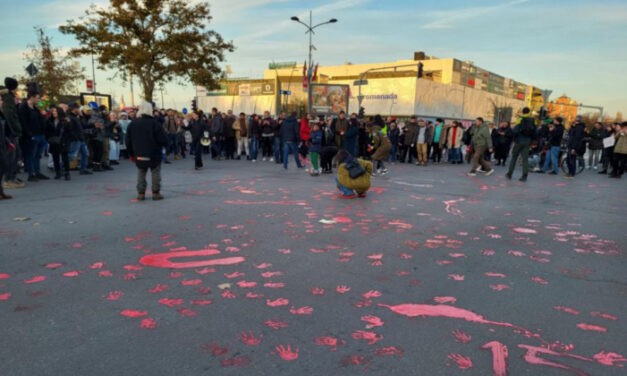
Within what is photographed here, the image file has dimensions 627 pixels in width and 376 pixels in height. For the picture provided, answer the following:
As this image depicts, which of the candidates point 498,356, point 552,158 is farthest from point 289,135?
point 498,356

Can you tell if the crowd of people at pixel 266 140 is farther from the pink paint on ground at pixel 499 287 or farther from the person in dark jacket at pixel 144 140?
the pink paint on ground at pixel 499 287

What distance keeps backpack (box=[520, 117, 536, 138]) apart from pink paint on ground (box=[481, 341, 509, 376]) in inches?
402

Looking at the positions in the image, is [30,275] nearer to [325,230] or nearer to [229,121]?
[325,230]

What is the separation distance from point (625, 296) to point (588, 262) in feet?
3.34

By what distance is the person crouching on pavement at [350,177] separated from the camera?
28.3ft

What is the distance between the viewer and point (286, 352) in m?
2.75

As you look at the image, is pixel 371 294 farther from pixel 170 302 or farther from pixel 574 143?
pixel 574 143

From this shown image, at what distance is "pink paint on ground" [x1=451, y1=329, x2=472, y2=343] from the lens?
294 cm

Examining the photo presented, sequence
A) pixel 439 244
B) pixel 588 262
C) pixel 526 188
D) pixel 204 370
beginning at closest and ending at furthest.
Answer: pixel 204 370 → pixel 588 262 → pixel 439 244 → pixel 526 188

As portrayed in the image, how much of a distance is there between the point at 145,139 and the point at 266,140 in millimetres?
10038

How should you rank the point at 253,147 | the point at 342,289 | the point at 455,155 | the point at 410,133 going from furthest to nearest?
1. the point at 455,155
2. the point at 410,133
3. the point at 253,147
4. the point at 342,289

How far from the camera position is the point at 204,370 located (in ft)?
8.36

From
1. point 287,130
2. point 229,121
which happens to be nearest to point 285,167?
point 287,130

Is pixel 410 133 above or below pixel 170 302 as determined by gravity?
above
